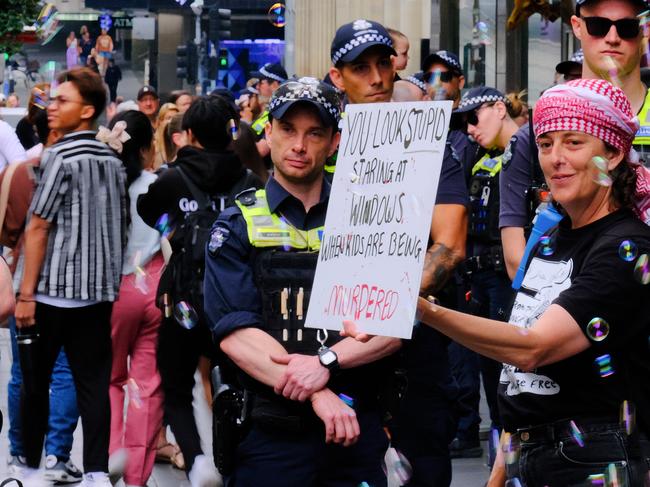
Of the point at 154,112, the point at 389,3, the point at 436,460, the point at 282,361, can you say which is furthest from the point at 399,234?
the point at 389,3

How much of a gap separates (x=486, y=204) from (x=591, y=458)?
15.0 ft

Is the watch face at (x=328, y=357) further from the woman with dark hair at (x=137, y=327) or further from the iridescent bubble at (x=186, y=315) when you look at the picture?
the woman with dark hair at (x=137, y=327)

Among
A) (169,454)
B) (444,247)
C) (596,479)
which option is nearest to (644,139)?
(444,247)

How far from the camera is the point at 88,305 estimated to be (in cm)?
744

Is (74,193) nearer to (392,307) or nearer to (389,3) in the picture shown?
(392,307)

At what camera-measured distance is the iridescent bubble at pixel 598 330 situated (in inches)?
147

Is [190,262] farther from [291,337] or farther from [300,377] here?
[300,377]

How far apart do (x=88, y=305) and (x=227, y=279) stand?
3.04 m

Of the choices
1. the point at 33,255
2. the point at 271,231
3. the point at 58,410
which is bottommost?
the point at 58,410

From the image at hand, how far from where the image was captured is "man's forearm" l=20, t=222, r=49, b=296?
7.30 m

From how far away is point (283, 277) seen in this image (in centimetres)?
452

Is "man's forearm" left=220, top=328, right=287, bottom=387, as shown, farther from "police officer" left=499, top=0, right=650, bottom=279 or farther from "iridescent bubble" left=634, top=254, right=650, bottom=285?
"police officer" left=499, top=0, right=650, bottom=279

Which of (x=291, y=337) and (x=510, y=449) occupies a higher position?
(x=291, y=337)

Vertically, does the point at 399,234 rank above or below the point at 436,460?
above
